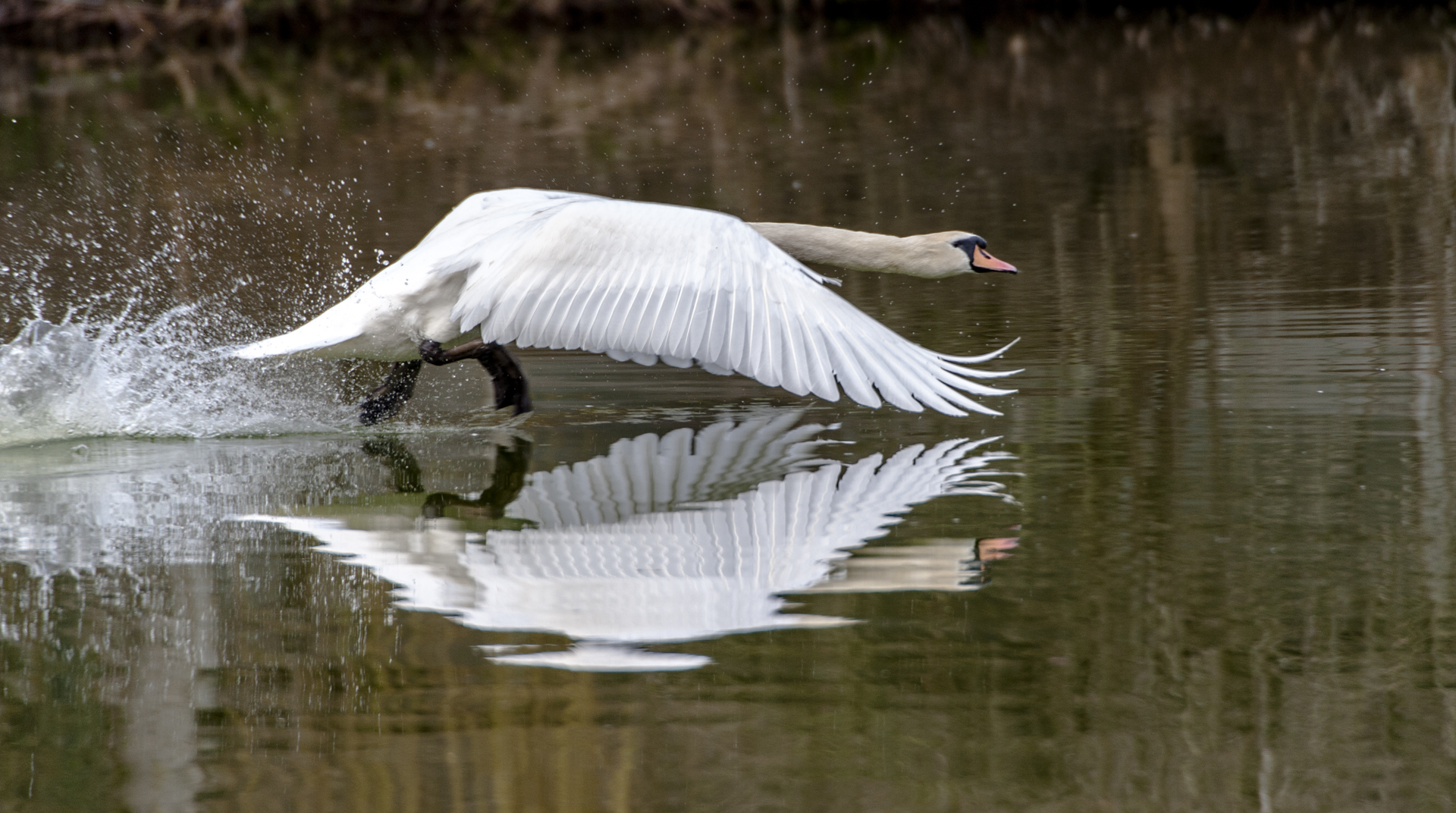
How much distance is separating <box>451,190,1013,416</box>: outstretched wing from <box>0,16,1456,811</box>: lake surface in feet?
1.24

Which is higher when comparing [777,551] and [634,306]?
[634,306]

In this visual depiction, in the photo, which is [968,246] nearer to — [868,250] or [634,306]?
[868,250]

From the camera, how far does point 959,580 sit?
4625 millimetres

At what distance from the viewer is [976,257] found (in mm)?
7473

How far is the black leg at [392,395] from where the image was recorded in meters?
7.34

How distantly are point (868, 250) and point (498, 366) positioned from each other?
5.28ft

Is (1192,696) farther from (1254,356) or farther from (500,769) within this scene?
(1254,356)

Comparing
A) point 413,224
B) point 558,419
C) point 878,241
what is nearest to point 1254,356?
point 878,241

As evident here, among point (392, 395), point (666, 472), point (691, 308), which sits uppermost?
point (691, 308)

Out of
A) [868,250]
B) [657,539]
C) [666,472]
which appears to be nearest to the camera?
[657,539]

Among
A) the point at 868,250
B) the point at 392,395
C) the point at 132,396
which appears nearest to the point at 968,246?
the point at 868,250

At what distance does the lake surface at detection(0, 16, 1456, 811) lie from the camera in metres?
3.57

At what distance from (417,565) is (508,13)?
4003 cm

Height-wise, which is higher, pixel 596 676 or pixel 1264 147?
pixel 1264 147
